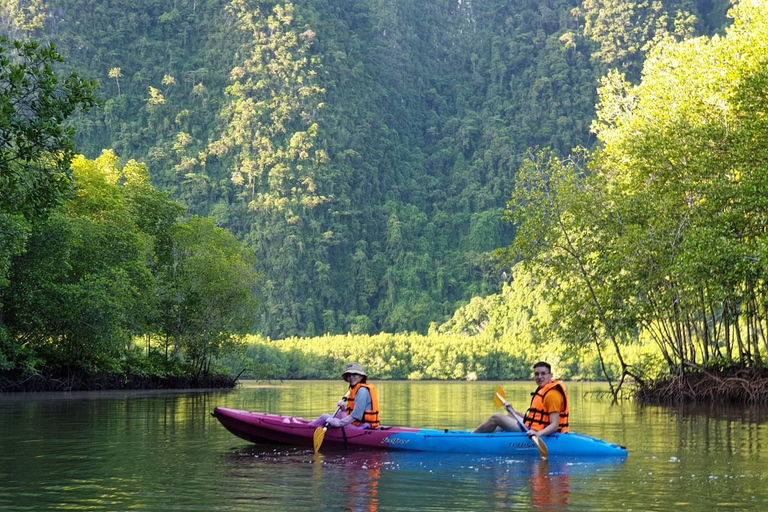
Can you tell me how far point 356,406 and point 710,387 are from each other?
59.9 ft

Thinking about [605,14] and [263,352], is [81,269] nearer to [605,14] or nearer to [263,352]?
[263,352]

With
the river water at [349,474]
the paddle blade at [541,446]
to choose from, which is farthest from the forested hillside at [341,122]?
the paddle blade at [541,446]

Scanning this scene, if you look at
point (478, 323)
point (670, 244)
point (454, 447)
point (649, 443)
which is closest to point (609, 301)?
point (670, 244)

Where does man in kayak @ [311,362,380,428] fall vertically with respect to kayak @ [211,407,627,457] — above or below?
above

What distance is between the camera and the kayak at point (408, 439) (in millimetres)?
16875

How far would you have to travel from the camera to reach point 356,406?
18.2 meters

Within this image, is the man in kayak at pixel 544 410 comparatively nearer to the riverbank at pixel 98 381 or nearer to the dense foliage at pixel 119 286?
the dense foliage at pixel 119 286

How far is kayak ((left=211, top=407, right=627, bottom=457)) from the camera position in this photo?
16.9 metres

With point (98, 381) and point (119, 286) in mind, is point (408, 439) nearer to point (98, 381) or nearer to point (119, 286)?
point (119, 286)

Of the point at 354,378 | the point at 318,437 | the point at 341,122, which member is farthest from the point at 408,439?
the point at 341,122

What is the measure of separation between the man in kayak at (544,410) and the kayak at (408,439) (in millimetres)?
199

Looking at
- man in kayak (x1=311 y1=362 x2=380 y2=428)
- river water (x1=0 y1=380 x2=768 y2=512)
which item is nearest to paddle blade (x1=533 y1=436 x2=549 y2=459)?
river water (x1=0 y1=380 x2=768 y2=512)

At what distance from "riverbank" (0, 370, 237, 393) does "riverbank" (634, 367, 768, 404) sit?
81.0 feet

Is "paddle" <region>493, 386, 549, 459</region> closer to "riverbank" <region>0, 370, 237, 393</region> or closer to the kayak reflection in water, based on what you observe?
the kayak reflection in water
